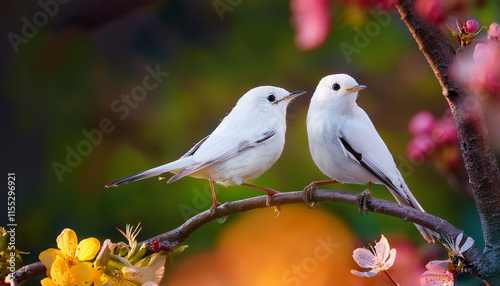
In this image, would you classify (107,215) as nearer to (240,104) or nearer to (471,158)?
(240,104)

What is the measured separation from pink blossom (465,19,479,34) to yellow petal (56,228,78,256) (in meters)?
0.40

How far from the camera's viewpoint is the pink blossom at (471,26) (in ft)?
1.79

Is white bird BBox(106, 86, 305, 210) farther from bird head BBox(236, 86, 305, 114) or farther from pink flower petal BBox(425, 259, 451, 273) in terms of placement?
pink flower petal BBox(425, 259, 451, 273)

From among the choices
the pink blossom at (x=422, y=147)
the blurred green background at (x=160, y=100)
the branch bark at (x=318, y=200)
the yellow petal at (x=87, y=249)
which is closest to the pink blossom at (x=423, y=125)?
the pink blossom at (x=422, y=147)

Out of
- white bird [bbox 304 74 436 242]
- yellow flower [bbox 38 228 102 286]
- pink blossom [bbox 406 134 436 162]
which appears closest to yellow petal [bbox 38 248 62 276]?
yellow flower [bbox 38 228 102 286]

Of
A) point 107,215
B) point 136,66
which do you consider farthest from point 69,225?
point 136,66

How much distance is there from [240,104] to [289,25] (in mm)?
306

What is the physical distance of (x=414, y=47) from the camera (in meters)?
0.95

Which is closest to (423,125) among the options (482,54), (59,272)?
(482,54)

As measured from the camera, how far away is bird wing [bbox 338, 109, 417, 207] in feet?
2.10

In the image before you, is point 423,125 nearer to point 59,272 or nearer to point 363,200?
point 363,200

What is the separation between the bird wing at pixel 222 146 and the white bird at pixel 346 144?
6 centimetres

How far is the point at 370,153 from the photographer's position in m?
0.66

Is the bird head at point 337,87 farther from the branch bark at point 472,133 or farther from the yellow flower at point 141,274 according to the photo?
the yellow flower at point 141,274
